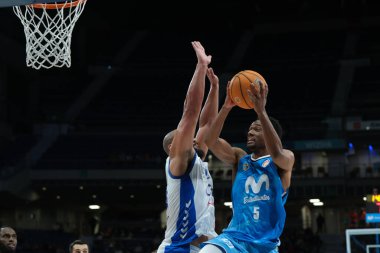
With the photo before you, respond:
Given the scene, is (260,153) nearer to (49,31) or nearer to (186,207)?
(186,207)

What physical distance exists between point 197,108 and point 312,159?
85.9 ft

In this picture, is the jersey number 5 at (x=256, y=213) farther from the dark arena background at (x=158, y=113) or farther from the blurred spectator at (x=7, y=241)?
the dark arena background at (x=158, y=113)

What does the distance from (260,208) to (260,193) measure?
10 centimetres

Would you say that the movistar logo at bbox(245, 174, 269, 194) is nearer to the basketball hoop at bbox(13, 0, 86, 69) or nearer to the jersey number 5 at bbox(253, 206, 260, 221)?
the jersey number 5 at bbox(253, 206, 260, 221)

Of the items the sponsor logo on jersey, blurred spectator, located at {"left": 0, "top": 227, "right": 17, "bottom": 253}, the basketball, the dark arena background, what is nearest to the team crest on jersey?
the basketball

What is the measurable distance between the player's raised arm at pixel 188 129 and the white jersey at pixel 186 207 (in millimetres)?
91

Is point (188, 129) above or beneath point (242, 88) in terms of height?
beneath

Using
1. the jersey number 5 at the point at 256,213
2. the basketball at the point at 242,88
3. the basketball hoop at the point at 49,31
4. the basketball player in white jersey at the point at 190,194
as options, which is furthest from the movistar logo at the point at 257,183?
the basketball hoop at the point at 49,31

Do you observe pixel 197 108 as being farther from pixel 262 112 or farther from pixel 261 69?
pixel 261 69

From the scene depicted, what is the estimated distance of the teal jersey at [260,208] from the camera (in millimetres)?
4750

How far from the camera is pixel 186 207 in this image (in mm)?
4984

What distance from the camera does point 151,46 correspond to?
38625 mm

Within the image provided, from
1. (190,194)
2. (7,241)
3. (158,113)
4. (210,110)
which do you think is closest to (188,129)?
(190,194)

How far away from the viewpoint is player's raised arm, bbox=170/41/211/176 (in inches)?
189
